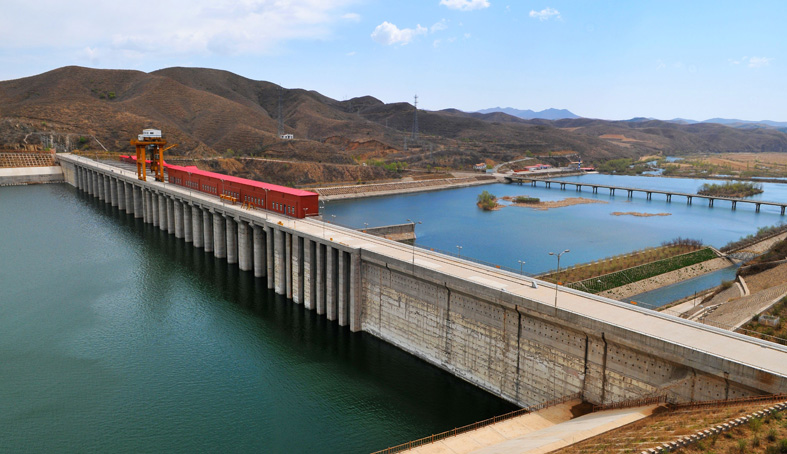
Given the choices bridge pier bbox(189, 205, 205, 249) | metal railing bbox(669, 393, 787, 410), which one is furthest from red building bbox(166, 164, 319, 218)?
metal railing bbox(669, 393, 787, 410)

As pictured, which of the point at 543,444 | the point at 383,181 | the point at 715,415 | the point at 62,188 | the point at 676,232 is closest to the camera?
the point at 715,415

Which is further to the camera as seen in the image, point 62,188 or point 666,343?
point 62,188

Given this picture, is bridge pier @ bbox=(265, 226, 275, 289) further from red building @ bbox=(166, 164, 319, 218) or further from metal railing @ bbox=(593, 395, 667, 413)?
metal railing @ bbox=(593, 395, 667, 413)

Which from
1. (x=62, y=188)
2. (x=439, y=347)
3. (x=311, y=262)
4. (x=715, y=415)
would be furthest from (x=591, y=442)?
(x=62, y=188)

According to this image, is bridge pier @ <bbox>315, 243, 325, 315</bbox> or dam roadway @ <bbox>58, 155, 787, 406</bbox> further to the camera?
bridge pier @ <bbox>315, 243, 325, 315</bbox>

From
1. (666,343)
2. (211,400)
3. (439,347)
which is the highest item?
(666,343)

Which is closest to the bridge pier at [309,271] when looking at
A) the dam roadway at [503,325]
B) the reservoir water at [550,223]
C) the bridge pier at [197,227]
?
the dam roadway at [503,325]

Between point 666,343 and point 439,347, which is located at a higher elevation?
point 666,343

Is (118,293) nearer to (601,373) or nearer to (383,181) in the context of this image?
(601,373)
